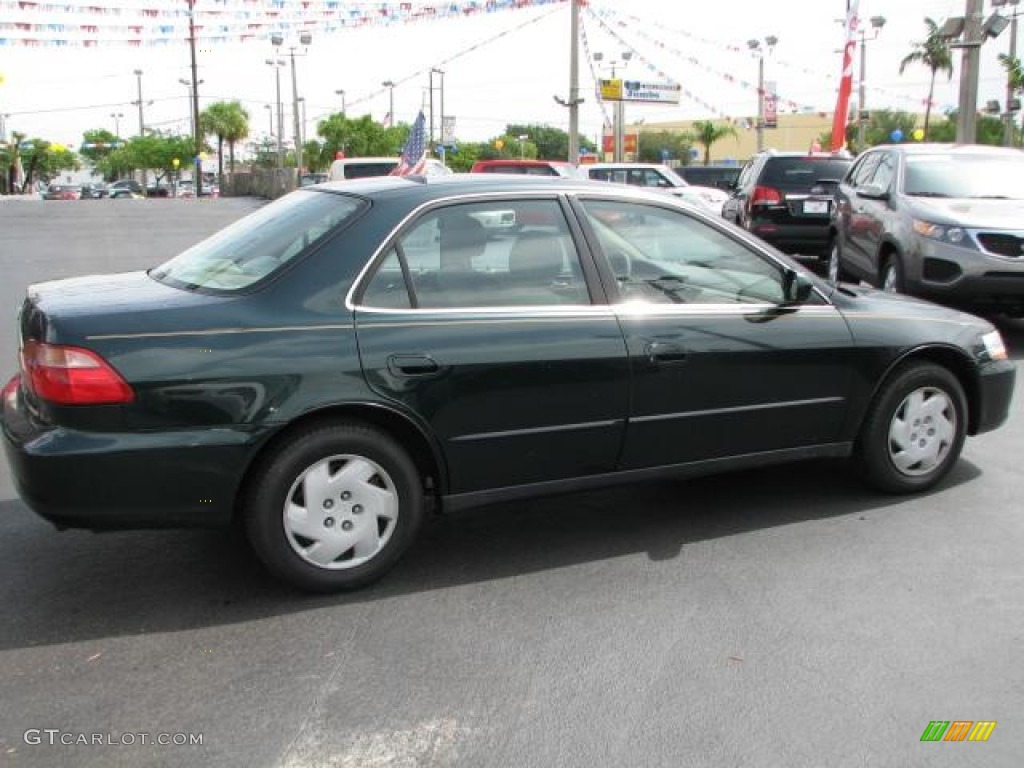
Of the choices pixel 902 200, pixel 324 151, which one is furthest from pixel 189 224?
pixel 324 151

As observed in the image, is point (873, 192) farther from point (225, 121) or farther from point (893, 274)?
point (225, 121)

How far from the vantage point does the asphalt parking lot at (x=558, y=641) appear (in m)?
2.94

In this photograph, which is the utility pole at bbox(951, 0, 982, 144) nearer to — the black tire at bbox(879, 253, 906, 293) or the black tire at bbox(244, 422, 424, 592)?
the black tire at bbox(879, 253, 906, 293)

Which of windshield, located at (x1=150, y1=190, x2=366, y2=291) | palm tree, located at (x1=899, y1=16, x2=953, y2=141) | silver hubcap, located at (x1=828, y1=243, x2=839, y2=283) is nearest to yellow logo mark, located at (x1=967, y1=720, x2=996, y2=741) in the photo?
windshield, located at (x1=150, y1=190, x2=366, y2=291)

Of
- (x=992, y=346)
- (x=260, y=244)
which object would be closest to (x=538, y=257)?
(x=260, y=244)

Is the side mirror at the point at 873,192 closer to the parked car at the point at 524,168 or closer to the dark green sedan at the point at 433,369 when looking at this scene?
the dark green sedan at the point at 433,369

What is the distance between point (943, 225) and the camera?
8625 mm

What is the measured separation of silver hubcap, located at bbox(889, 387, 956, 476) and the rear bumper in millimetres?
3058

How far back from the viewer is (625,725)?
302 centimetres

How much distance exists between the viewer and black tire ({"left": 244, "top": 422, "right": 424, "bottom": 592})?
3699mm

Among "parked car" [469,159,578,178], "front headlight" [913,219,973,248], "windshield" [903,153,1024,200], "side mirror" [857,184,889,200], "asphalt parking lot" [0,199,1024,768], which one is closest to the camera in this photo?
"asphalt parking lot" [0,199,1024,768]

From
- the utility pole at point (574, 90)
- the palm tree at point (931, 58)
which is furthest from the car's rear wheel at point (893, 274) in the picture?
the palm tree at point (931, 58)

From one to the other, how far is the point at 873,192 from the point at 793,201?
4167mm

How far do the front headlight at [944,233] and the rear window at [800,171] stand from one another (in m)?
5.75
